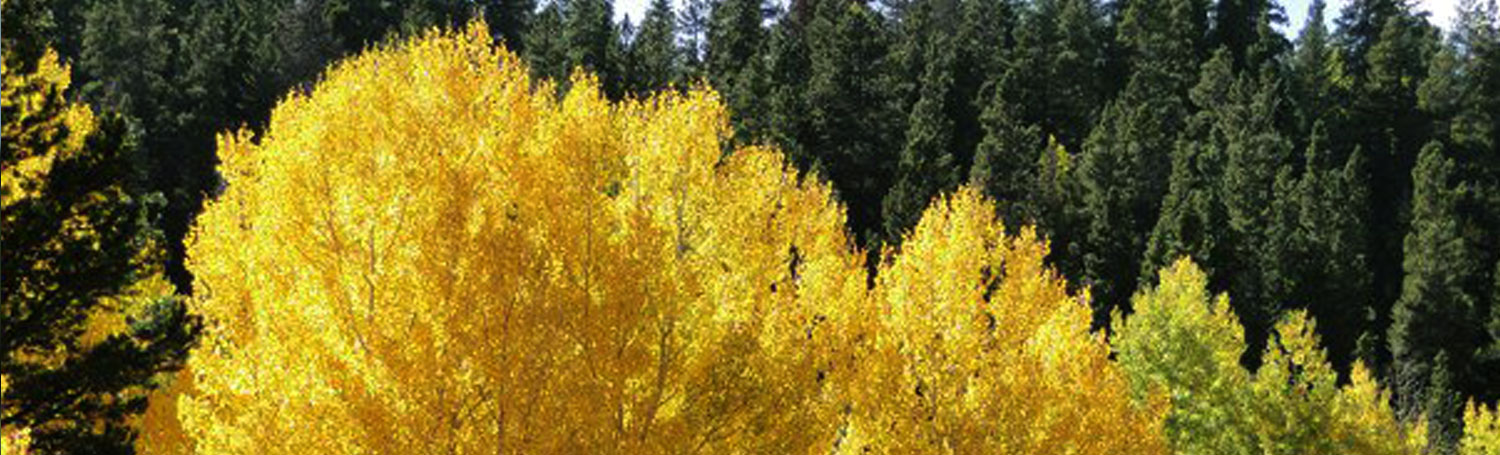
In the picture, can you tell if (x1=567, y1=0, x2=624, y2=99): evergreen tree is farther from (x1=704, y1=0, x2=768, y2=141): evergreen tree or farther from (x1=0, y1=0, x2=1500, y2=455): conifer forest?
(x1=0, y1=0, x2=1500, y2=455): conifer forest

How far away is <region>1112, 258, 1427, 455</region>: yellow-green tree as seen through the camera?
90.3 feet

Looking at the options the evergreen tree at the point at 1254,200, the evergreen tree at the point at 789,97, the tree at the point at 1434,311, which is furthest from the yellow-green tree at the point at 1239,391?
the tree at the point at 1434,311

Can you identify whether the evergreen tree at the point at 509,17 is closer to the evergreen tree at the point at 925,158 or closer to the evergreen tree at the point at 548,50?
the evergreen tree at the point at 548,50

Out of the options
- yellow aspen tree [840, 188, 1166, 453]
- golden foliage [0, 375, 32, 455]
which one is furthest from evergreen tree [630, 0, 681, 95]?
golden foliage [0, 375, 32, 455]

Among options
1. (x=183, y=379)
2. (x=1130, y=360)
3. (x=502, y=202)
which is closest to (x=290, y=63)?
(x=1130, y=360)

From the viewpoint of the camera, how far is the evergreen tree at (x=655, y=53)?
68.5m

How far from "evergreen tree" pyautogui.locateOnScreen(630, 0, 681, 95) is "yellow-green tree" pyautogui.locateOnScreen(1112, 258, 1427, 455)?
118ft

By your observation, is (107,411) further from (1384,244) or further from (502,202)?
(1384,244)

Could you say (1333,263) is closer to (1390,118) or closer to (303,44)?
(1390,118)

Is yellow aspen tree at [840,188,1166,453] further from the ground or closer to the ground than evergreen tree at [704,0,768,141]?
closer to the ground

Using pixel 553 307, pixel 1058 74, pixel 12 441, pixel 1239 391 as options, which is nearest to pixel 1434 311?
pixel 1058 74

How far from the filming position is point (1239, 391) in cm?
2839

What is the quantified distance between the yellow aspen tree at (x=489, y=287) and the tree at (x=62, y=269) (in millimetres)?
1181

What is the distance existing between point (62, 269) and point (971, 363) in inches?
366
